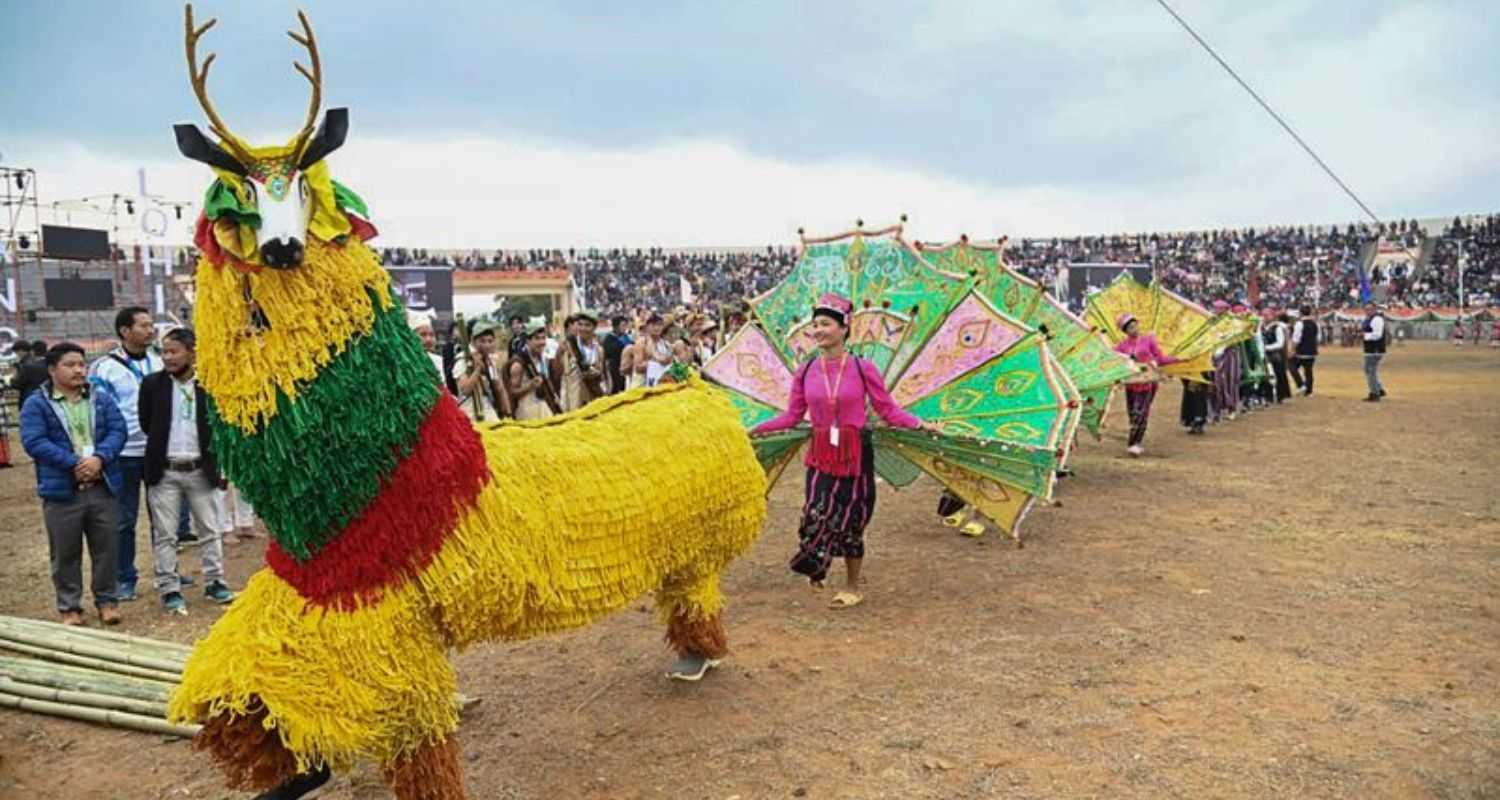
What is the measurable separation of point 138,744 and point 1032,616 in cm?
470

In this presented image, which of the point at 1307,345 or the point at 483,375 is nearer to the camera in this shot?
the point at 483,375

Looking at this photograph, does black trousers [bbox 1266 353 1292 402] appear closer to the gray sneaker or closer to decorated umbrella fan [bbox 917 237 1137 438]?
decorated umbrella fan [bbox 917 237 1137 438]

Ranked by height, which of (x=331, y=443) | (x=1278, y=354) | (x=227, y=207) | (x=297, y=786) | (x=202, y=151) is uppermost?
(x=202, y=151)

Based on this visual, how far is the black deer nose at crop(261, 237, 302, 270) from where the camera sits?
2.80 m

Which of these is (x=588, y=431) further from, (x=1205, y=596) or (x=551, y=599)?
(x=1205, y=596)

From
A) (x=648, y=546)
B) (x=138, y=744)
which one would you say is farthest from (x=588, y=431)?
(x=138, y=744)

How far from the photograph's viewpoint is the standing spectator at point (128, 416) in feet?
22.4

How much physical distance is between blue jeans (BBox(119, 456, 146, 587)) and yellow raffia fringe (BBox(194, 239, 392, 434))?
4.64m

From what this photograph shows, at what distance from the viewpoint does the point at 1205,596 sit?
20.7 feet

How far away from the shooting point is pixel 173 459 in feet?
21.1

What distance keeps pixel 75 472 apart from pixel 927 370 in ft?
17.9

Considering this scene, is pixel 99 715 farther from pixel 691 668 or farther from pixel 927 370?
pixel 927 370

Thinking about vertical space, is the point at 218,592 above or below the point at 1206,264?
below

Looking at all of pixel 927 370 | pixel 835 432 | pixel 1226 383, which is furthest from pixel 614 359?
pixel 1226 383
